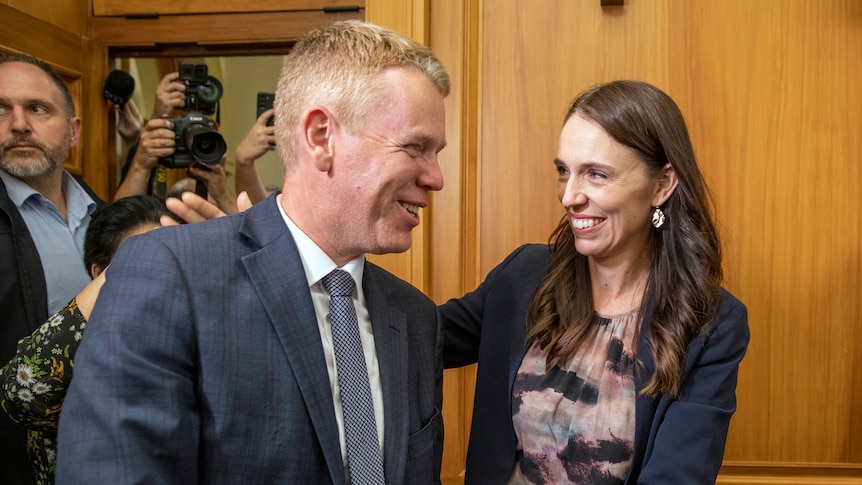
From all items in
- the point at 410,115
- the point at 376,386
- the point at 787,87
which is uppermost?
the point at 787,87

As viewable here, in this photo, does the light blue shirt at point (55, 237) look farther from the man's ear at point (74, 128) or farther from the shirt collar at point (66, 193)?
the man's ear at point (74, 128)

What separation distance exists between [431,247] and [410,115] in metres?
0.85

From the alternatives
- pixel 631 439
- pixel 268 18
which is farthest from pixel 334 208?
pixel 268 18

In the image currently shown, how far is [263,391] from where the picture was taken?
1.01 m

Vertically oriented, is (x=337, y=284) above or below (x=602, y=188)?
below

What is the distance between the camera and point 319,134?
3.68 feet

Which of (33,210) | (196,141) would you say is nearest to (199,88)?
(196,141)

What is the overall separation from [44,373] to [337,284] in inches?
17.7

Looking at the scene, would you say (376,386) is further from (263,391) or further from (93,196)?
(93,196)

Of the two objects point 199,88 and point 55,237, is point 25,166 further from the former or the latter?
point 199,88

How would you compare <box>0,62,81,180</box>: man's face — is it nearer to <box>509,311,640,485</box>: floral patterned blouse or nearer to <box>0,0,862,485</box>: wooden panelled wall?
<box>0,0,862,485</box>: wooden panelled wall

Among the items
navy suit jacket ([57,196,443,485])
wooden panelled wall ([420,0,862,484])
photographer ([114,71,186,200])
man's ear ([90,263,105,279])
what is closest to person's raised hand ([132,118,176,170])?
photographer ([114,71,186,200])

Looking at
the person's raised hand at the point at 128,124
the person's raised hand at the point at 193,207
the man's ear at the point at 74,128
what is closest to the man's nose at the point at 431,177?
the person's raised hand at the point at 193,207

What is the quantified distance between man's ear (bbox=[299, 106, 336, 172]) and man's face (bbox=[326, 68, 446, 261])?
0.01 metres
